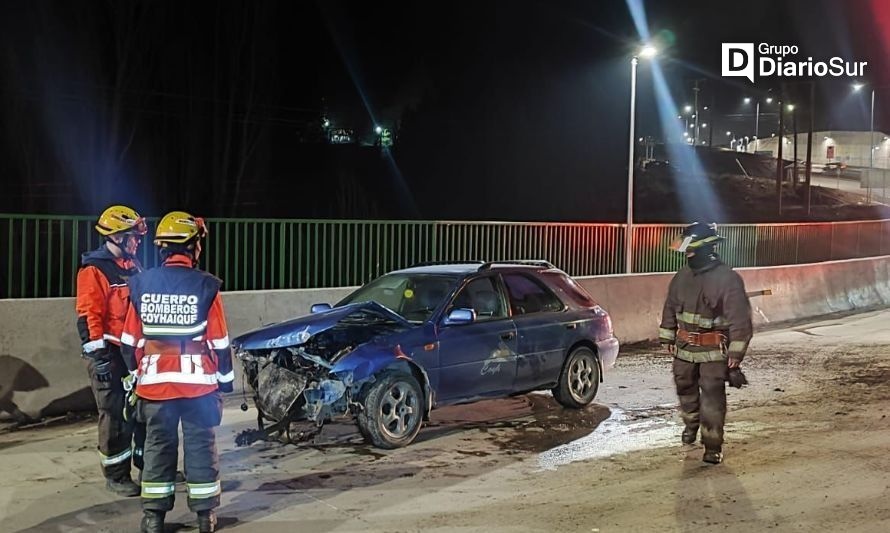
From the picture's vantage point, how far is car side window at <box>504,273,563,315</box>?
834cm

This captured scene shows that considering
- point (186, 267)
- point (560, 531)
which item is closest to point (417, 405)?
point (560, 531)

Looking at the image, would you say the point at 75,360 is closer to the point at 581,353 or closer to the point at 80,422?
the point at 80,422

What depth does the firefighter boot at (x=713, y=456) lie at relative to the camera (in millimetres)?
6664

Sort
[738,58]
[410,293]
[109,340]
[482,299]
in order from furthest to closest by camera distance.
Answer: [738,58] < [410,293] < [482,299] < [109,340]

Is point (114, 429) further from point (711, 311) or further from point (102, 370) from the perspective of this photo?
point (711, 311)

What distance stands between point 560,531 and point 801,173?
71.7 meters

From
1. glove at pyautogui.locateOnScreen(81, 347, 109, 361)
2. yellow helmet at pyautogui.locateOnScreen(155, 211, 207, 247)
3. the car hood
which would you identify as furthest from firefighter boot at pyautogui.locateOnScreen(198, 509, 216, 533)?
the car hood

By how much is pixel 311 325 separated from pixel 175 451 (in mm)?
2162

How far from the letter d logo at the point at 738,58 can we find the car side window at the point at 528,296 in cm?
2804

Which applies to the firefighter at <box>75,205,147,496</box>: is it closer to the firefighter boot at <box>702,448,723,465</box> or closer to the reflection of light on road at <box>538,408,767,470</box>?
the reflection of light on road at <box>538,408,767,470</box>

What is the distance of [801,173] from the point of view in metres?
69.8

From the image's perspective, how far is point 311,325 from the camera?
685cm

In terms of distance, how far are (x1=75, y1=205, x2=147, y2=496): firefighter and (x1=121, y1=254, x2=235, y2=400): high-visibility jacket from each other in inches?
39.4

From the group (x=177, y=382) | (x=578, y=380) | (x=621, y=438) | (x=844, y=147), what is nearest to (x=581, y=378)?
(x=578, y=380)
